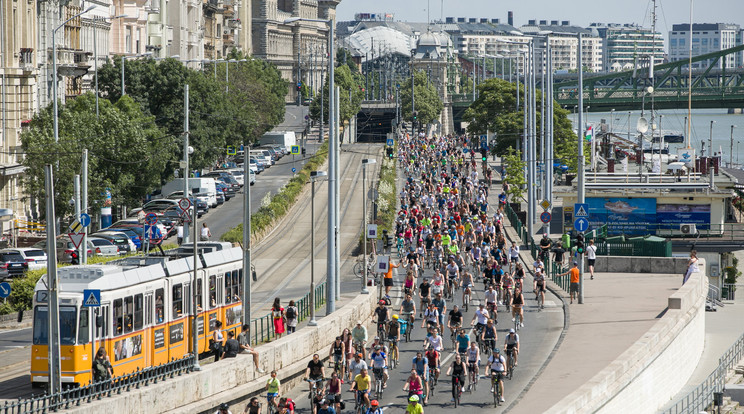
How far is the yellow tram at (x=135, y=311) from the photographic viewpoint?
2747cm

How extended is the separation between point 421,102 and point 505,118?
2631 inches

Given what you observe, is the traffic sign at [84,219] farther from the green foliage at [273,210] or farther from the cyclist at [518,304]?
the cyclist at [518,304]

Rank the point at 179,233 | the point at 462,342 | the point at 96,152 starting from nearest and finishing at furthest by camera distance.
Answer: the point at 462,342 → the point at 96,152 → the point at 179,233

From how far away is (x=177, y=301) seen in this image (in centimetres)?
3159

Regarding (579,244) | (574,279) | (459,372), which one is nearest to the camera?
(459,372)

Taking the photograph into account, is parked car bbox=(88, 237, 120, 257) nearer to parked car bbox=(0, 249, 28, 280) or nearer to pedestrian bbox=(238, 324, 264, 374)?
parked car bbox=(0, 249, 28, 280)

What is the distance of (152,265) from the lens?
30.7m

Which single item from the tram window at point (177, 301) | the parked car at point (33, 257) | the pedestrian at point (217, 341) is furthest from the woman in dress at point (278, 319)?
the parked car at point (33, 257)

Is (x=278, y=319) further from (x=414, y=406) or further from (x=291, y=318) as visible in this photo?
(x=414, y=406)

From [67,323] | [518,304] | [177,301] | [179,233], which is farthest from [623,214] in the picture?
[67,323]

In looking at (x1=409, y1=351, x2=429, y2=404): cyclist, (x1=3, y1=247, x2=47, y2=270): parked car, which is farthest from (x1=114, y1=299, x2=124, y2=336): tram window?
(x1=3, y1=247, x2=47, y2=270): parked car

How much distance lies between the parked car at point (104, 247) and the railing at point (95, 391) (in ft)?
84.3

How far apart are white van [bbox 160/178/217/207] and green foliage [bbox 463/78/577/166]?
30.9 m

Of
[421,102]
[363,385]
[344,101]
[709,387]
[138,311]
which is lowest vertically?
[709,387]
